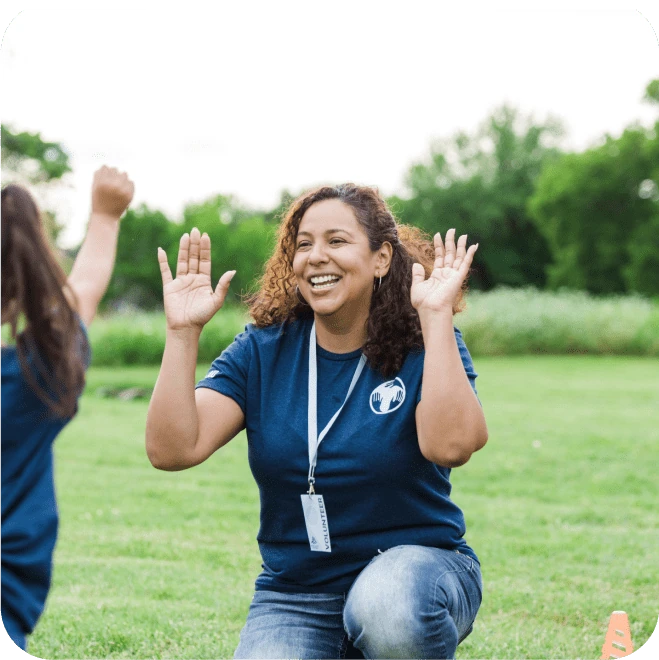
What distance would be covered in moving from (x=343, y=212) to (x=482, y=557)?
2.91 m

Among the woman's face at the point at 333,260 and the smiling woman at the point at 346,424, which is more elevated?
the woman's face at the point at 333,260

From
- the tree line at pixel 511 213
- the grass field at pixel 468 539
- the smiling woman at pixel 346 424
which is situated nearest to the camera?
the smiling woman at pixel 346 424

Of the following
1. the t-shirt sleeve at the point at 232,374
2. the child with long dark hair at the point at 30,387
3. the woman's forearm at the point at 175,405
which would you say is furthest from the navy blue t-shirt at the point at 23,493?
the t-shirt sleeve at the point at 232,374

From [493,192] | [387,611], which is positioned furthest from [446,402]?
[493,192]

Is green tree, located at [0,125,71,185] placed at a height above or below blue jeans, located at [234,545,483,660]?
above

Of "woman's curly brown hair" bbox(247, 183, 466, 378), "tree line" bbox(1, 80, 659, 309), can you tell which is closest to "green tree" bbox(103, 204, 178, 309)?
"tree line" bbox(1, 80, 659, 309)

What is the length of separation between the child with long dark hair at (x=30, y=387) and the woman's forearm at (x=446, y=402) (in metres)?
1.07

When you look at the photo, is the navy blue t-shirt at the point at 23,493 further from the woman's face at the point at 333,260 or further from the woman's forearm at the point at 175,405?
the woman's face at the point at 333,260

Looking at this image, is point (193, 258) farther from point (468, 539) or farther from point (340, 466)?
point (468, 539)

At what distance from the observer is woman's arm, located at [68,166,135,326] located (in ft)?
7.40

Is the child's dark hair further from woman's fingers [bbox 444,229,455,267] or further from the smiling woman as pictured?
woman's fingers [bbox 444,229,455,267]

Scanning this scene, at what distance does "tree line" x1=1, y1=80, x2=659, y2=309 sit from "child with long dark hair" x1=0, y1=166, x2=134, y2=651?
16.9m

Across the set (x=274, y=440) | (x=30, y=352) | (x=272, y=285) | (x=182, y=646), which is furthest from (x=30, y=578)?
(x=182, y=646)

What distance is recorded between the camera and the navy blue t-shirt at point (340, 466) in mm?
2896
